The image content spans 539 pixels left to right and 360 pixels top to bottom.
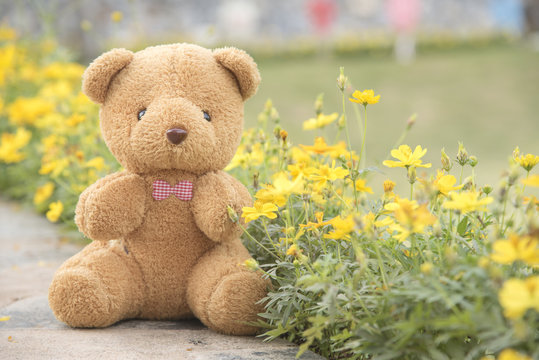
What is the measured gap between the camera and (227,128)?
1.81 meters

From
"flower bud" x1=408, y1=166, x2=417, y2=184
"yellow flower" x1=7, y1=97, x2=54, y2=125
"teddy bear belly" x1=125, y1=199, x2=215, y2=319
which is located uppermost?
"yellow flower" x1=7, y1=97, x2=54, y2=125

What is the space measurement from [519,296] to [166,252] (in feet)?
3.63

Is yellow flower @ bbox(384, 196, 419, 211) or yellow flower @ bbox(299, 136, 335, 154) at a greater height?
yellow flower @ bbox(299, 136, 335, 154)

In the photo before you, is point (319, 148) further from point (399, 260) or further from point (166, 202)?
point (166, 202)

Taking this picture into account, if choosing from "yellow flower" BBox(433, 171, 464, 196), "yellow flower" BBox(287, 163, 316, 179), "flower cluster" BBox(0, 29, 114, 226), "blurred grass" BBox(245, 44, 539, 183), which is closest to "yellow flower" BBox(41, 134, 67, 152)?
"flower cluster" BBox(0, 29, 114, 226)

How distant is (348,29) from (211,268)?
13281 millimetres

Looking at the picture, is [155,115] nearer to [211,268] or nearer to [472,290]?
[211,268]

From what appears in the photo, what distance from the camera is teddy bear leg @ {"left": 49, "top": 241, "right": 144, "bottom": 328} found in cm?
171

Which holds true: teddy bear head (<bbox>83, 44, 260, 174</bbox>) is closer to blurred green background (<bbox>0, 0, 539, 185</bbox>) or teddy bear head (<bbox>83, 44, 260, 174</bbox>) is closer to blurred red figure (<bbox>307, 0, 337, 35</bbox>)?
blurred green background (<bbox>0, 0, 539, 185</bbox>)

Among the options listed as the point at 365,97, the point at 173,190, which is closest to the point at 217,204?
the point at 173,190

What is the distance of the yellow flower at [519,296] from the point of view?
99 centimetres

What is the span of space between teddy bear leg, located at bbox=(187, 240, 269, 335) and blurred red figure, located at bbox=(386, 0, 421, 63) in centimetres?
1057

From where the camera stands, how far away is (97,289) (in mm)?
1715

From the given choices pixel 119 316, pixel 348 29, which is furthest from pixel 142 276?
pixel 348 29
